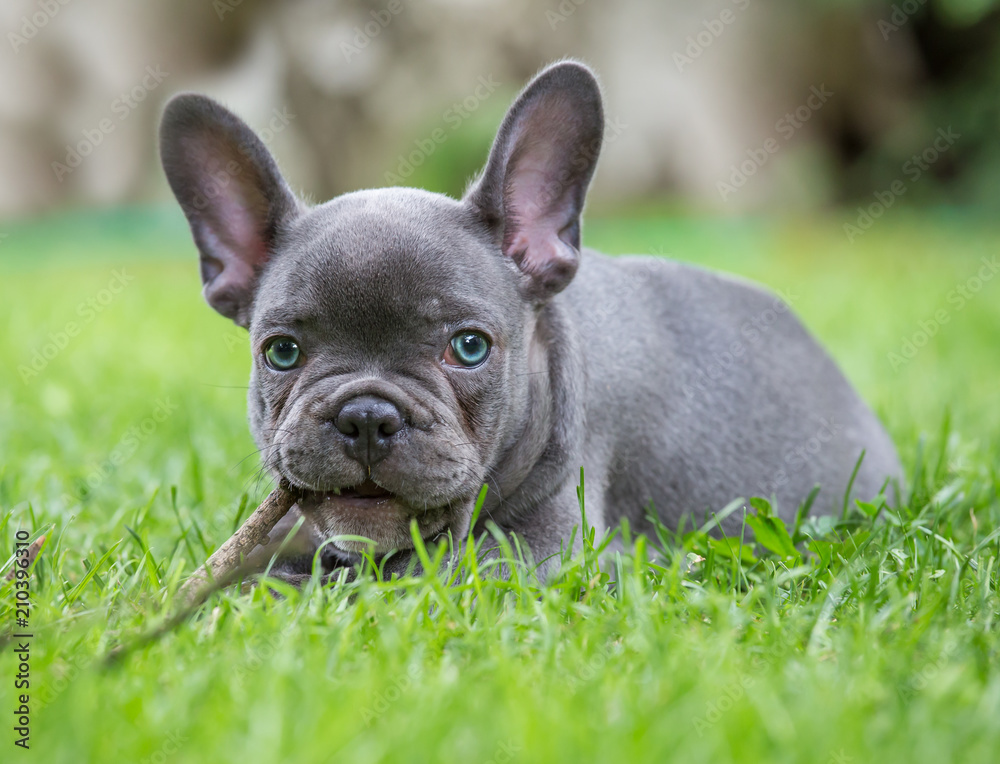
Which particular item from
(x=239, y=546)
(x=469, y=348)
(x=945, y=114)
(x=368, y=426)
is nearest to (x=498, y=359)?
(x=469, y=348)

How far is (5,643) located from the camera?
2.61m

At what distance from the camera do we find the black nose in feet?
10.2

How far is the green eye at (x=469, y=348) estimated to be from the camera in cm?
342

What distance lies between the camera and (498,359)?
350cm

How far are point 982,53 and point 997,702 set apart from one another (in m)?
19.0

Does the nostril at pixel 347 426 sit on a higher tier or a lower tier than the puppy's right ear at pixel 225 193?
lower

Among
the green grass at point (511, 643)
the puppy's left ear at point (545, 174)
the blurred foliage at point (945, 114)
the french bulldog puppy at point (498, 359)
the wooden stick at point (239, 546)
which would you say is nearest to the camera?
the green grass at point (511, 643)

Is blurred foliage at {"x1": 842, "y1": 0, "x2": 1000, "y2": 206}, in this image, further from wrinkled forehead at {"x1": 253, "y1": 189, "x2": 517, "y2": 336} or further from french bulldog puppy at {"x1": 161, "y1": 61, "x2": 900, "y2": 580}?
wrinkled forehead at {"x1": 253, "y1": 189, "x2": 517, "y2": 336}

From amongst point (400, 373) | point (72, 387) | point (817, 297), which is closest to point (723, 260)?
point (817, 297)

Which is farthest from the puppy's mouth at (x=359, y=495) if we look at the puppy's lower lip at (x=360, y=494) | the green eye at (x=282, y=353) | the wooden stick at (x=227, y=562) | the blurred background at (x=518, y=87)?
the blurred background at (x=518, y=87)

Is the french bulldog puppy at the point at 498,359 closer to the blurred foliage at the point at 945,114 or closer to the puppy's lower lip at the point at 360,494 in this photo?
the puppy's lower lip at the point at 360,494

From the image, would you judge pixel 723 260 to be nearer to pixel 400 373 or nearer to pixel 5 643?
pixel 400 373

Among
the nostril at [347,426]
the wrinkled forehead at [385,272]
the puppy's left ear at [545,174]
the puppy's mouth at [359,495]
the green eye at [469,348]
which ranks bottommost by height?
the puppy's mouth at [359,495]

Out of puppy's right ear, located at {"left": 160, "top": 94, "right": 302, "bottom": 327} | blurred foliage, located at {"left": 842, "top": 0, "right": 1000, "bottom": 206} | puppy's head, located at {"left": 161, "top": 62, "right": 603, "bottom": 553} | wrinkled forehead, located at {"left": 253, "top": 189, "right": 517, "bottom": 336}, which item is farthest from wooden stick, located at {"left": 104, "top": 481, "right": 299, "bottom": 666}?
blurred foliage, located at {"left": 842, "top": 0, "right": 1000, "bottom": 206}
